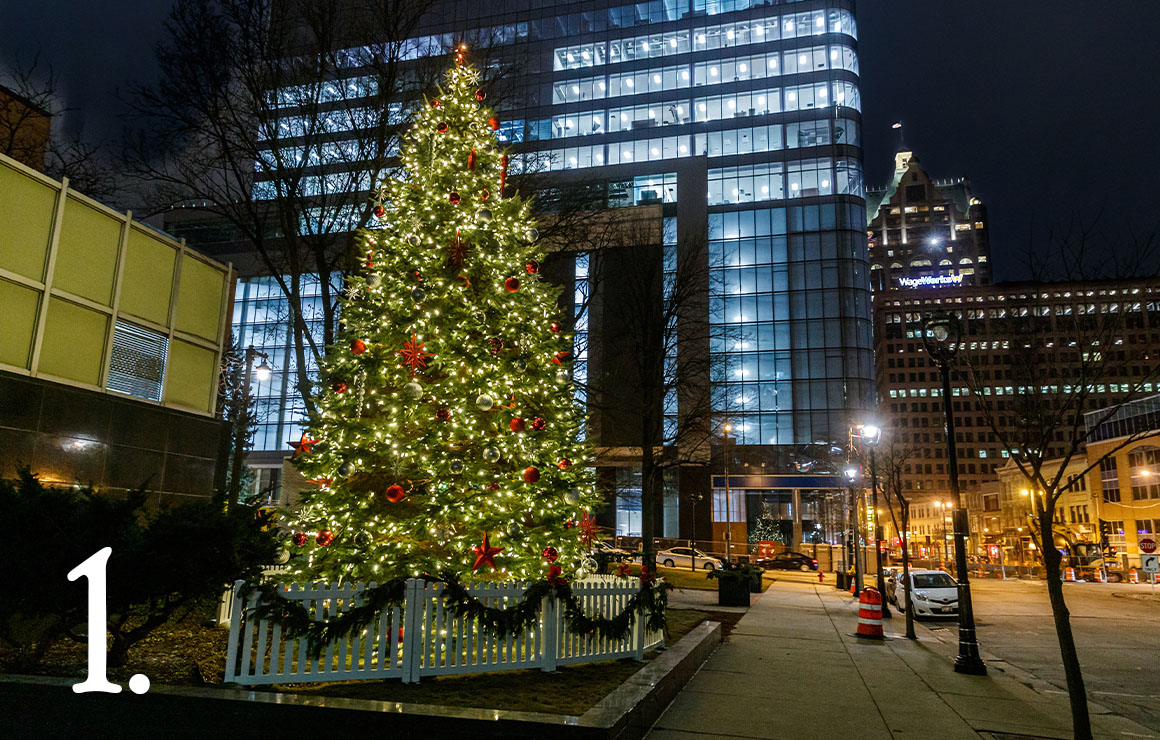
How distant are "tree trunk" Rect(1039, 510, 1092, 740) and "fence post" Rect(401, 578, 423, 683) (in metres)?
6.39

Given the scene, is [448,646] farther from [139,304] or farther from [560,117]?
[560,117]

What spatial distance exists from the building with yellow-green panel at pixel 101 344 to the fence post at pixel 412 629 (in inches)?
183

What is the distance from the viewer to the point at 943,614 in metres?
21.4

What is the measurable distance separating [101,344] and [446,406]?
6575mm

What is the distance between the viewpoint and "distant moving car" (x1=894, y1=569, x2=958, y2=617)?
21.4 m

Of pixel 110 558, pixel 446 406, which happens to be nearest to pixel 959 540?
pixel 446 406

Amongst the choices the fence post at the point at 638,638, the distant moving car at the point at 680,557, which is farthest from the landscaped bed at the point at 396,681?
the distant moving car at the point at 680,557

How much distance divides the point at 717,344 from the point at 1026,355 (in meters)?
51.1

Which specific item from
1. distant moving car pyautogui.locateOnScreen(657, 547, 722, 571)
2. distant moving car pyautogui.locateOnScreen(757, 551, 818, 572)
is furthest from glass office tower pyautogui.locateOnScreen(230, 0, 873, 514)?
distant moving car pyautogui.locateOnScreen(657, 547, 722, 571)

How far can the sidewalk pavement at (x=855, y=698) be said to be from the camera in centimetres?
735

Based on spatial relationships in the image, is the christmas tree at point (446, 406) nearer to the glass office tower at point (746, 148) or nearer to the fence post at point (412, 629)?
the fence post at point (412, 629)

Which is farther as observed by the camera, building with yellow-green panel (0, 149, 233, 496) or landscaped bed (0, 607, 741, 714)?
building with yellow-green panel (0, 149, 233, 496)

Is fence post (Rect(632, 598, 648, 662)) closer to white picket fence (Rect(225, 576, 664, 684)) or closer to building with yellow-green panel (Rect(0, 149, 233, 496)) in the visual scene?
white picket fence (Rect(225, 576, 664, 684))

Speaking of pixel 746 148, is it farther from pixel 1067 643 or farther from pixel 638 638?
Result: pixel 1067 643
